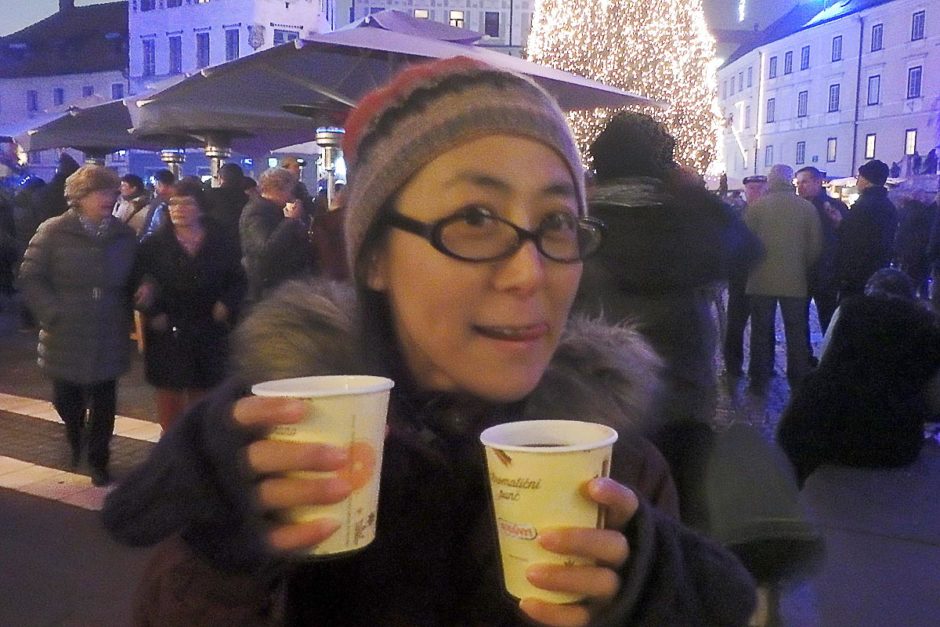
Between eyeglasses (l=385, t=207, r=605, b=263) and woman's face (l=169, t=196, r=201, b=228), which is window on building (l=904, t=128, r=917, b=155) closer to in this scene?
woman's face (l=169, t=196, r=201, b=228)

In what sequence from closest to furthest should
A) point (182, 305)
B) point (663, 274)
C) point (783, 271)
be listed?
1. point (663, 274)
2. point (182, 305)
3. point (783, 271)

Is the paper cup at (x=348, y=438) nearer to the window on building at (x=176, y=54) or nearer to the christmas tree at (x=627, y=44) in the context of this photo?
the christmas tree at (x=627, y=44)

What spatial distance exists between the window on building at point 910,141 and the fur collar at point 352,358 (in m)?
50.1

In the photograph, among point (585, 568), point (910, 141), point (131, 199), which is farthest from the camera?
point (910, 141)

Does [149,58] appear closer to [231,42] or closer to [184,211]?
[231,42]

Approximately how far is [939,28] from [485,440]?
165ft

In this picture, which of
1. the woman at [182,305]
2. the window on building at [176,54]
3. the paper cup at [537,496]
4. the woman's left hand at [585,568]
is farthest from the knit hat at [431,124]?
the window on building at [176,54]

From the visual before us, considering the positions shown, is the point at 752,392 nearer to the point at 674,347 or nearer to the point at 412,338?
the point at 674,347

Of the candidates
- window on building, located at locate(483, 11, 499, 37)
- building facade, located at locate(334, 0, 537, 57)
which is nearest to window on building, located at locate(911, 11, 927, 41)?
building facade, located at locate(334, 0, 537, 57)

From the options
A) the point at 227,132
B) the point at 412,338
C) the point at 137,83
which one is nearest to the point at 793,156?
the point at 137,83

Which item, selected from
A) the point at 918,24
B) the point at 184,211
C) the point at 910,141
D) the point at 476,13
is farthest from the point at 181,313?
the point at 476,13

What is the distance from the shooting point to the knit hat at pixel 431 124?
135cm

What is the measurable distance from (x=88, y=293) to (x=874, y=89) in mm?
51933

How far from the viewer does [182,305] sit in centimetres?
578
